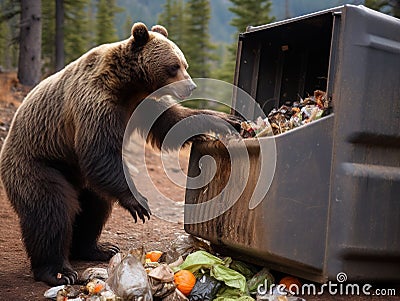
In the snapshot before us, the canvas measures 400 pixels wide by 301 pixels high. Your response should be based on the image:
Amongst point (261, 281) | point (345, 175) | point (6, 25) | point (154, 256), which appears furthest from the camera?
point (6, 25)

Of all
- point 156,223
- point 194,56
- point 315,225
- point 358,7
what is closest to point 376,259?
point 315,225

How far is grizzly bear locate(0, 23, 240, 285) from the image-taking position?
4.22 meters

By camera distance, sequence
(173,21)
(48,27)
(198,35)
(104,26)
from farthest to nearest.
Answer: (173,21)
(104,26)
(48,27)
(198,35)

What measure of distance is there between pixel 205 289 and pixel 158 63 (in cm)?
197

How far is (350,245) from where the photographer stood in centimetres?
313

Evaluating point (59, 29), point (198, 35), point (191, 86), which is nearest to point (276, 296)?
point (191, 86)

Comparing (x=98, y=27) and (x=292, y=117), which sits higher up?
(x=98, y=27)

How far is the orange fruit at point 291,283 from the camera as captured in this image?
11.3ft

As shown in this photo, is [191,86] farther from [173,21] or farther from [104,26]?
[173,21]

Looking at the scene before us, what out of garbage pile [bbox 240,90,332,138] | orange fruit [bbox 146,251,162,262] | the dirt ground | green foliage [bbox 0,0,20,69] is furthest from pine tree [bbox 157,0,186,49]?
garbage pile [bbox 240,90,332,138]

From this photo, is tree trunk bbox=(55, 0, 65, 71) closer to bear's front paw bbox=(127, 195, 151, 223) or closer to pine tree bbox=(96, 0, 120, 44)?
pine tree bbox=(96, 0, 120, 44)

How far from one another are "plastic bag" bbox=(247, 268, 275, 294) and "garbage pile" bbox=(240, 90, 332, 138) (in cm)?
94

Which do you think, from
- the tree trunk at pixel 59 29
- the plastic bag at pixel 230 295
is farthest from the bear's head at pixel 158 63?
the tree trunk at pixel 59 29

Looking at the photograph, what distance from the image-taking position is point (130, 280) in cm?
327
